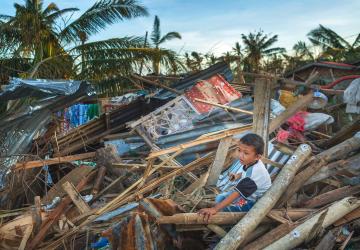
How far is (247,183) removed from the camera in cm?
394

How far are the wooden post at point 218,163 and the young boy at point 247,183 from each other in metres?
1.28

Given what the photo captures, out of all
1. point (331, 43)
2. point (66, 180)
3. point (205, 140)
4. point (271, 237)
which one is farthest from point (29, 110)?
point (331, 43)

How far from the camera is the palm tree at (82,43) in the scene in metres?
11.8

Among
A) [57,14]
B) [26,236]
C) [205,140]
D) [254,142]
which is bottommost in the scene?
[26,236]

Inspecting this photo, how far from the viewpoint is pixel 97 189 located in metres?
6.42

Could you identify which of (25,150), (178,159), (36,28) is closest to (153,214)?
(178,159)

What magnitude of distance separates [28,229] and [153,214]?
161 centimetres

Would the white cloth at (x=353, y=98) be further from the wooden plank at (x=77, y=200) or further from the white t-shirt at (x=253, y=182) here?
the wooden plank at (x=77, y=200)

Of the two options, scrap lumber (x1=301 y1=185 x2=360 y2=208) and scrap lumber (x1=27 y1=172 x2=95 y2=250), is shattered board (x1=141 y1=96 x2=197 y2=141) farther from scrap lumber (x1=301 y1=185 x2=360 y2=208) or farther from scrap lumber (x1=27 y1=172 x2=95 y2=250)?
scrap lumber (x1=301 y1=185 x2=360 y2=208)

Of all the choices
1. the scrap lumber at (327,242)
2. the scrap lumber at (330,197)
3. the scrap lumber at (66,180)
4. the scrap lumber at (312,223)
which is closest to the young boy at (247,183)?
the scrap lumber at (312,223)

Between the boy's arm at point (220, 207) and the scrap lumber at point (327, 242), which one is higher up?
the boy's arm at point (220, 207)

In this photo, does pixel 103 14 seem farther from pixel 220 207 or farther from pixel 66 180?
pixel 220 207

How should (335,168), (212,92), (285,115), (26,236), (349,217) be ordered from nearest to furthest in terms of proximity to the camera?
(349,217), (26,236), (335,168), (285,115), (212,92)

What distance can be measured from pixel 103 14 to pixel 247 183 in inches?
378
